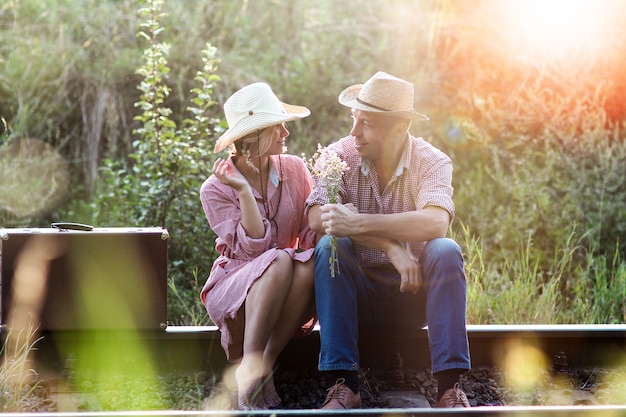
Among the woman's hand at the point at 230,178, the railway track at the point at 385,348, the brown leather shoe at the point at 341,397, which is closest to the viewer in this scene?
the brown leather shoe at the point at 341,397

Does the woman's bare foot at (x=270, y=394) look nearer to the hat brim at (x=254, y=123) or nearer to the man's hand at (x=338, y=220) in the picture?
the man's hand at (x=338, y=220)

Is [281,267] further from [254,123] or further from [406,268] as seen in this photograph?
[254,123]

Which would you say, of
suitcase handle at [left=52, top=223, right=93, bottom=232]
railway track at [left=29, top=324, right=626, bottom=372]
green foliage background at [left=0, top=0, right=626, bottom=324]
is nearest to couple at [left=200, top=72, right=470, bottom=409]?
railway track at [left=29, top=324, right=626, bottom=372]

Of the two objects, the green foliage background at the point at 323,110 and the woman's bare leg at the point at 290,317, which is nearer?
the woman's bare leg at the point at 290,317

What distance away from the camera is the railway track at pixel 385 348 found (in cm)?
388

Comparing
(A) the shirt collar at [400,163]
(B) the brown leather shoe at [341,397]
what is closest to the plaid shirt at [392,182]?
(A) the shirt collar at [400,163]

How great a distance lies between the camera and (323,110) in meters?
7.61

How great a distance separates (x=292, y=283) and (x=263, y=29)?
18.8 feet

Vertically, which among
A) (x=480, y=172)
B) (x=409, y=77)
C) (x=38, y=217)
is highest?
(x=409, y=77)

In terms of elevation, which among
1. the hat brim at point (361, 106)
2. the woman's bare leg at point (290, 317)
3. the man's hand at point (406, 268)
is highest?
the hat brim at point (361, 106)

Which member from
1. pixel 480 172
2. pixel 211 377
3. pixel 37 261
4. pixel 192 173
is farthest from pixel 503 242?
pixel 37 261

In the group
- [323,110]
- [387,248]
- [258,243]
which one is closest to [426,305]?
[387,248]

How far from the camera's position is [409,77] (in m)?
7.59

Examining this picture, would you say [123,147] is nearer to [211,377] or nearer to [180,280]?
[180,280]
